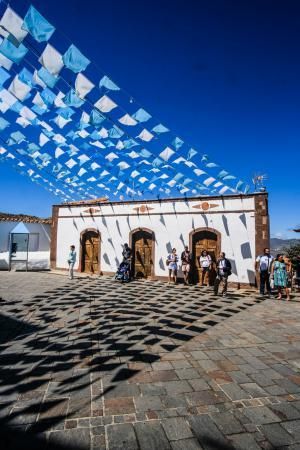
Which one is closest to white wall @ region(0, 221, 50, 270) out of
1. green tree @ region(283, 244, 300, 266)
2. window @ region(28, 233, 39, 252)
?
window @ region(28, 233, 39, 252)

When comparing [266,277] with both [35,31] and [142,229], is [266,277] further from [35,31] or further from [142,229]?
[35,31]

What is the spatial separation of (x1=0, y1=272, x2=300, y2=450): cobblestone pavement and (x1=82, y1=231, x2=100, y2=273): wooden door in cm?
753

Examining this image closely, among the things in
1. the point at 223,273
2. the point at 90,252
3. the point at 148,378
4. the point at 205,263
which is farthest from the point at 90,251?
the point at 148,378

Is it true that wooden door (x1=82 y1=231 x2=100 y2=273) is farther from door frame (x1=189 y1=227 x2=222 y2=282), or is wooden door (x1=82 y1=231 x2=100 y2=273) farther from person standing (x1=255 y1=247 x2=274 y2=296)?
person standing (x1=255 y1=247 x2=274 y2=296)

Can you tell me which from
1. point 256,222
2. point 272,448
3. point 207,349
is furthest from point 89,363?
point 256,222

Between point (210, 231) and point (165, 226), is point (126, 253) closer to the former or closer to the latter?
point (165, 226)

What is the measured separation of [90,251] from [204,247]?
21.5 ft

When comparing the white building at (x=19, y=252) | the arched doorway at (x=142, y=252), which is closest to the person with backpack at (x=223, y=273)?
the arched doorway at (x=142, y=252)

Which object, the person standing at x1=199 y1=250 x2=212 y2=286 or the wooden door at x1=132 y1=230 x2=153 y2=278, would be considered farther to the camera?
the wooden door at x1=132 y1=230 x2=153 y2=278

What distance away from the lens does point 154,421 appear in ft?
9.37

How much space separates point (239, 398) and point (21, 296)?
25.1 ft

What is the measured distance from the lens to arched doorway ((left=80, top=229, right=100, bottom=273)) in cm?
1509

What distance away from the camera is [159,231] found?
44.1ft

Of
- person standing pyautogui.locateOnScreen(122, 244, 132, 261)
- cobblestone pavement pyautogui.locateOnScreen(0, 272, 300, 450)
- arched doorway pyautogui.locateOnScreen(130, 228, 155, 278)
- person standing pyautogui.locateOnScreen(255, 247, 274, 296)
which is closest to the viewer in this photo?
cobblestone pavement pyautogui.locateOnScreen(0, 272, 300, 450)
